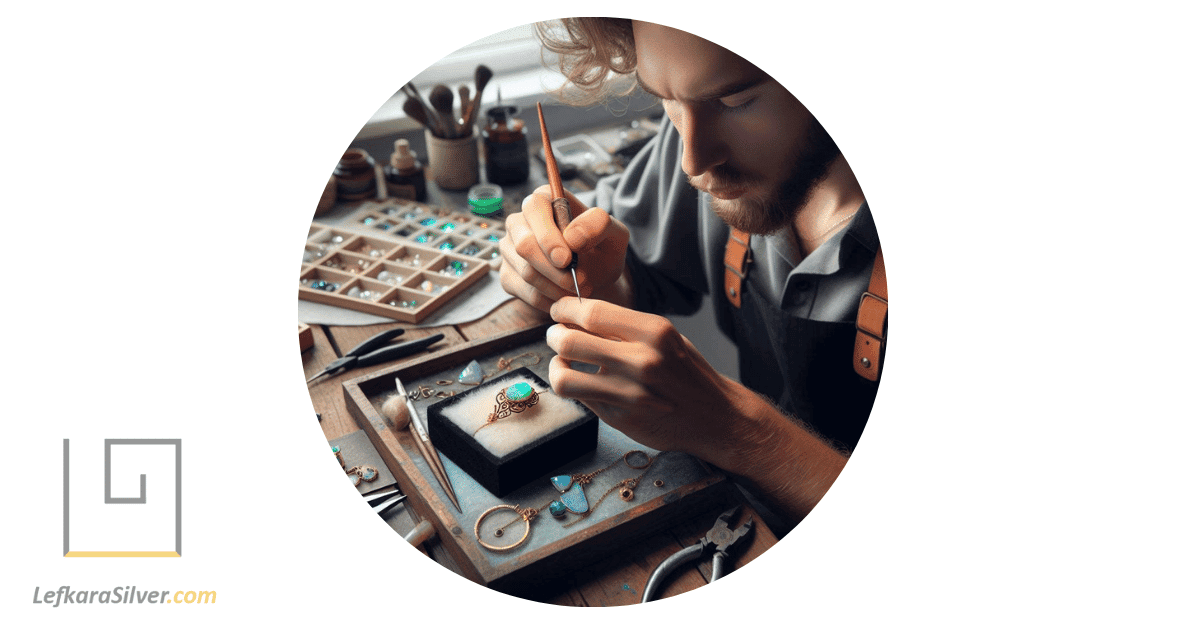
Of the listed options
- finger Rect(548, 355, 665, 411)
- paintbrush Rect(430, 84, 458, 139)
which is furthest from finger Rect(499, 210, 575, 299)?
paintbrush Rect(430, 84, 458, 139)

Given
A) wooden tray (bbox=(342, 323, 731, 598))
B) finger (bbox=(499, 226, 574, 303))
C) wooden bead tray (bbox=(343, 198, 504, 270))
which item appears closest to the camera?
wooden tray (bbox=(342, 323, 731, 598))

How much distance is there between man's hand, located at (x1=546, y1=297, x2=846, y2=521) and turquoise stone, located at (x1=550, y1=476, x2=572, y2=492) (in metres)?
0.11

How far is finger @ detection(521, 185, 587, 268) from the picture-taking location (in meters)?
1.29

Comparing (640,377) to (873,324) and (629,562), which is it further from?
Result: (873,324)

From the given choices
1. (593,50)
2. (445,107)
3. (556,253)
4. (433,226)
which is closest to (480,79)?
(445,107)

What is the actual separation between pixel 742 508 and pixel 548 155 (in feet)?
2.20

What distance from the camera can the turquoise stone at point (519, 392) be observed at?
119cm

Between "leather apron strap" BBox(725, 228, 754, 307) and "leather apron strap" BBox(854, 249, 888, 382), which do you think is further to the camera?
"leather apron strap" BBox(725, 228, 754, 307)

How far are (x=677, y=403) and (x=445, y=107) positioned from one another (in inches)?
48.7

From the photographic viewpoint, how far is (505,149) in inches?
85.2

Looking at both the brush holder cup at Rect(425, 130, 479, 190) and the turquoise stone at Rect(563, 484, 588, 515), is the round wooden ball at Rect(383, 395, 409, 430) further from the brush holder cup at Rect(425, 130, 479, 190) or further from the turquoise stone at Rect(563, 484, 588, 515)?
the brush holder cup at Rect(425, 130, 479, 190)

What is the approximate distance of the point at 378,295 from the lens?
5.54 feet

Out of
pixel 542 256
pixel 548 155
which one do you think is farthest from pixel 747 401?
pixel 548 155

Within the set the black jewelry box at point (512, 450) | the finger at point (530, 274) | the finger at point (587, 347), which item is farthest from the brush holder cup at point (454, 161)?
the finger at point (587, 347)
